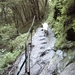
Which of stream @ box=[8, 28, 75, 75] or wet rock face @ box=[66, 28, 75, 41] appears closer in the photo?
stream @ box=[8, 28, 75, 75]

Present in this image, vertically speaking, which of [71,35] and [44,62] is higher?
[71,35]

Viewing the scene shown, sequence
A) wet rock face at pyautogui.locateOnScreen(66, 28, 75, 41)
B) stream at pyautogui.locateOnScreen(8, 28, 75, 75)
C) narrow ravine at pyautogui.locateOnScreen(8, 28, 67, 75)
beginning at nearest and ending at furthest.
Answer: stream at pyautogui.locateOnScreen(8, 28, 75, 75) → narrow ravine at pyautogui.locateOnScreen(8, 28, 67, 75) → wet rock face at pyautogui.locateOnScreen(66, 28, 75, 41)

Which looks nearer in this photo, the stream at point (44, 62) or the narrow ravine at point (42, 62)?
the stream at point (44, 62)

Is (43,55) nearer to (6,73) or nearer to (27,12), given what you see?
(6,73)

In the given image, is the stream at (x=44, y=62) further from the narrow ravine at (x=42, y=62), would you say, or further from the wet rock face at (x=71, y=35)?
the wet rock face at (x=71, y=35)

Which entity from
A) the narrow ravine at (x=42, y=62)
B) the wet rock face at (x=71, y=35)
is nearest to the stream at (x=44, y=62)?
the narrow ravine at (x=42, y=62)

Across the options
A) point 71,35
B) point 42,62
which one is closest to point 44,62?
point 42,62

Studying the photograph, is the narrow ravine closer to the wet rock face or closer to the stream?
the stream

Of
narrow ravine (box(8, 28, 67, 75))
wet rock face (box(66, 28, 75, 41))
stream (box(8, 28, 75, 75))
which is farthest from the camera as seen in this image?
wet rock face (box(66, 28, 75, 41))

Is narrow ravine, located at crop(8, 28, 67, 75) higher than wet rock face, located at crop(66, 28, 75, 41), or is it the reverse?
wet rock face, located at crop(66, 28, 75, 41)

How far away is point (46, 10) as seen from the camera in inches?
834

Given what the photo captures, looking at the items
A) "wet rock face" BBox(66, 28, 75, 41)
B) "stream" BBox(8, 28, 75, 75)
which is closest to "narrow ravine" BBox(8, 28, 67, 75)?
"stream" BBox(8, 28, 75, 75)

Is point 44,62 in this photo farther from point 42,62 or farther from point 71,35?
point 71,35

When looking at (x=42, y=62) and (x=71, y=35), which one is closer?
(x=71, y=35)
